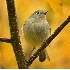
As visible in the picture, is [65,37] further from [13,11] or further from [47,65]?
[13,11]

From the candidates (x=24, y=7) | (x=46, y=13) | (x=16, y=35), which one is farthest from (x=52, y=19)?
(x=16, y=35)

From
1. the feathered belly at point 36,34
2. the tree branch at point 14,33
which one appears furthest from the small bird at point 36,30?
the tree branch at point 14,33

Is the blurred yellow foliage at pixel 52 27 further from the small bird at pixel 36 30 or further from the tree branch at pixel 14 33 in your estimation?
the tree branch at pixel 14 33

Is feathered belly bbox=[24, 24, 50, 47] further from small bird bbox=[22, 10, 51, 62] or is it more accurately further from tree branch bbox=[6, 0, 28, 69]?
tree branch bbox=[6, 0, 28, 69]

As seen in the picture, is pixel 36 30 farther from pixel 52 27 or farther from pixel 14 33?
pixel 14 33

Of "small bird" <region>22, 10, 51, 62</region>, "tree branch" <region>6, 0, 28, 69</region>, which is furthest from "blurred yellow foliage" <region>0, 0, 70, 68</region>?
"tree branch" <region>6, 0, 28, 69</region>

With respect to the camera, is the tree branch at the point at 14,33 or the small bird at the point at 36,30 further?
the small bird at the point at 36,30
